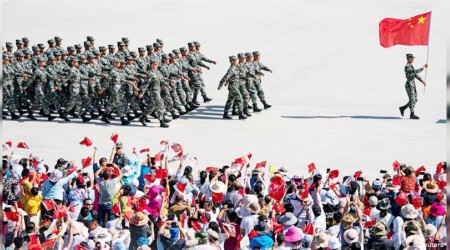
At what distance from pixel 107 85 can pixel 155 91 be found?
1.15 m

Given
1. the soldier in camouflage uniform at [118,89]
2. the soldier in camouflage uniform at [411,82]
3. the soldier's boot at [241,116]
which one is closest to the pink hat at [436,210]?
the soldier in camouflage uniform at [411,82]

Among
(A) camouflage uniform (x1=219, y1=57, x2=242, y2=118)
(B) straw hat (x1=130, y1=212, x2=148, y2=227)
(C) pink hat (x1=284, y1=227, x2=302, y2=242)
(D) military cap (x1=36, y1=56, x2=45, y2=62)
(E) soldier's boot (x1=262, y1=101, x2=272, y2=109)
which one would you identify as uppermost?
(D) military cap (x1=36, y1=56, x2=45, y2=62)

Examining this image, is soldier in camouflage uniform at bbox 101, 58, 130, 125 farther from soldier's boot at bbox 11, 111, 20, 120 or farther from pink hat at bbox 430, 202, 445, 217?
pink hat at bbox 430, 202, 445, 217

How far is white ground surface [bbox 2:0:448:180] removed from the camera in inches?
1006

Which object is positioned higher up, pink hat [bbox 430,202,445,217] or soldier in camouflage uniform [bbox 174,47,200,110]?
soldier in camouflage uniform [bbox 174,47,200,110]

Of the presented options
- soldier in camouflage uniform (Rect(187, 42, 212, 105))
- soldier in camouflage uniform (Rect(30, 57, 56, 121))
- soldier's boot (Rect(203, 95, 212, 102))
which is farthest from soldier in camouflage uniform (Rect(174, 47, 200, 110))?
soldier in camouflage uniform (Rect(30, 57, 56, 121))

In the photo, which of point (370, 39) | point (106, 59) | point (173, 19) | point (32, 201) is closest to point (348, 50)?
point (370, 39)

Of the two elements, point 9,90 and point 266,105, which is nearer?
point 9,90

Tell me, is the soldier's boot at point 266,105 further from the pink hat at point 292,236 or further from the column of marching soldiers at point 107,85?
the pink hat at point 292,236

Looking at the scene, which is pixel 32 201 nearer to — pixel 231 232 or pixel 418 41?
pixel 231 232

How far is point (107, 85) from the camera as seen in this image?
27.5 meters

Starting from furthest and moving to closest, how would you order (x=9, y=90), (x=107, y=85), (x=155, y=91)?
(x=9, y=90)
(x=107, y=85)
(x=155, y=91)

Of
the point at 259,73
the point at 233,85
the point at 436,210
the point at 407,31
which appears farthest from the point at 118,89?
the point at 436,210

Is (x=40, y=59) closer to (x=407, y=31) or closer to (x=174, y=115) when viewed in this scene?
(x=174, y=115)
